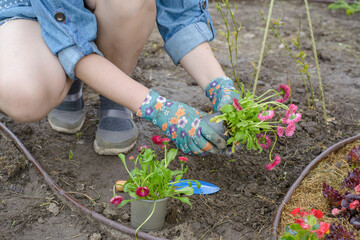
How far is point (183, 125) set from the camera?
1.58 metres

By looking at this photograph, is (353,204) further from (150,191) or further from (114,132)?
(114,132)

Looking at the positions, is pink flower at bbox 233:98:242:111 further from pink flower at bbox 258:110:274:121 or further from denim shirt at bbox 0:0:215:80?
denim shirt at bbox 0:0:215:80

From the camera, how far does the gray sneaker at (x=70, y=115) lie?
2283 millimetres

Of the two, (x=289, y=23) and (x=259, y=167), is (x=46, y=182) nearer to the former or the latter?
(x=259, y=167)

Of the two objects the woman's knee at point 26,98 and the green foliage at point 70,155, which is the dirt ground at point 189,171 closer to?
the green foliage at point 70,155

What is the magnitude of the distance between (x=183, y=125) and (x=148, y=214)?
369mm

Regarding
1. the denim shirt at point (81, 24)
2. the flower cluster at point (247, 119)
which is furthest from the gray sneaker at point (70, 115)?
the flower cluster at point (247, 119)

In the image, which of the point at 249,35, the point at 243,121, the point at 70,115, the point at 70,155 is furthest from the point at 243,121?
the point at 249,35

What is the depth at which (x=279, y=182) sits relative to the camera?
1.99m

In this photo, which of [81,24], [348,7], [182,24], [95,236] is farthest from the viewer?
[348,7]

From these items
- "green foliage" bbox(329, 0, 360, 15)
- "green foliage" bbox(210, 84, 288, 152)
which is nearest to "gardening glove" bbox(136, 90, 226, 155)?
"green foliage" bbox(210, 84, 288, 152)

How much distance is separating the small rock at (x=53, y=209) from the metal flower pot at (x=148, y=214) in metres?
0.37

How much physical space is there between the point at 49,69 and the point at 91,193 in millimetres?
596

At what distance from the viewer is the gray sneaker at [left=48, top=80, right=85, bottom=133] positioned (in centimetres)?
228
